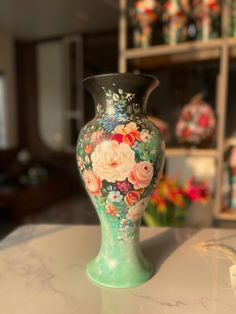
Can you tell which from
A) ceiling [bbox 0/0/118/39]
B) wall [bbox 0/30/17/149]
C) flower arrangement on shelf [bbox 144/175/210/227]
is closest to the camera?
flower arrangement on shelf [bbox 144/175/210/227]

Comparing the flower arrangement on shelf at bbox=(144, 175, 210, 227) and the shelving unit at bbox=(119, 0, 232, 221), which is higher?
the shelving unit at bbox=(119, 0, 232, 221)

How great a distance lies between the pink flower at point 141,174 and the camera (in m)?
0.45

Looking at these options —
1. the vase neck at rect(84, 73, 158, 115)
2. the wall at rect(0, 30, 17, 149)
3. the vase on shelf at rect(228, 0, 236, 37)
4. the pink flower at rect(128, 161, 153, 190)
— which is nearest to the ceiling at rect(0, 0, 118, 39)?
the wall at rect(0, 30, 17, 149)

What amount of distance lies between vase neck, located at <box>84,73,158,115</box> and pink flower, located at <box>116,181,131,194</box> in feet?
0.40

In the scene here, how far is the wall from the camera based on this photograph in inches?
139

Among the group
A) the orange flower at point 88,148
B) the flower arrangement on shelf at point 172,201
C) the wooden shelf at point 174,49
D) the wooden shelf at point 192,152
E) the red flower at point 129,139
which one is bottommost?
the flower arrangement on shelf at point 172,201

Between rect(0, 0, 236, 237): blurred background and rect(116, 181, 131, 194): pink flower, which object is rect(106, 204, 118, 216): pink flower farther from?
rect(0, 0, 236, 237): blurred background

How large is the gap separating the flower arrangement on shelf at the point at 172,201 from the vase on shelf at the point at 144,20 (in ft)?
1.88

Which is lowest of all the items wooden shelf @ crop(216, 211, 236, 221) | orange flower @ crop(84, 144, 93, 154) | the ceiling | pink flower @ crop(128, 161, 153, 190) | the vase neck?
wooden shelf @ crop(216, 211, 236, 221)

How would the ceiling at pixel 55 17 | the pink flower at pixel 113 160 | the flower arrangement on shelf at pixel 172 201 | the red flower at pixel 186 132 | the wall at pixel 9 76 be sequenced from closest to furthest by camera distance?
the pink flower at pixel 113 160, the flower arrangement on shelf at pixel 172 201, the red flower at pixel 186 132, the ceiling at pixel 55 17, the wall at pixel 9 76

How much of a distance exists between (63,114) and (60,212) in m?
1.40

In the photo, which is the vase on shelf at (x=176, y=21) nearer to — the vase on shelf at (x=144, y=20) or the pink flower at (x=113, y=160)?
the vase on shelf at (x=144, y=20)

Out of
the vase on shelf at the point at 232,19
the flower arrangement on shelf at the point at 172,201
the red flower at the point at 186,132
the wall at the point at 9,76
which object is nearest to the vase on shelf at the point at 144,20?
the vase on shelf at the point at 232,19

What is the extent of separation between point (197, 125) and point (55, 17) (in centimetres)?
257
